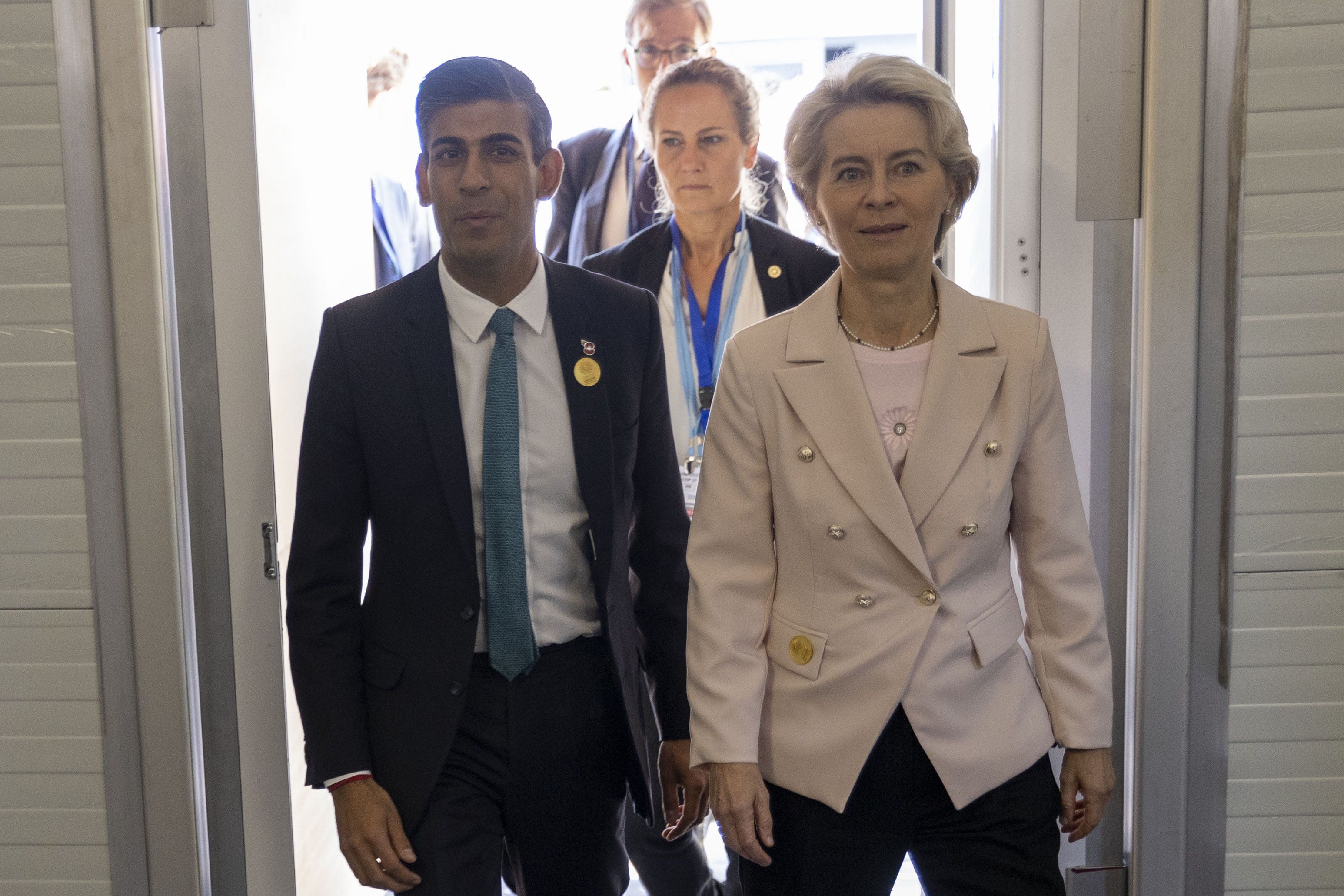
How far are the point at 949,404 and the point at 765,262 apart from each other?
62.2 inches

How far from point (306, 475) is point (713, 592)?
69 centimetres

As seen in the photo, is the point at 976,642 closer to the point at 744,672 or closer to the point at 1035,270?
the point at 744,672

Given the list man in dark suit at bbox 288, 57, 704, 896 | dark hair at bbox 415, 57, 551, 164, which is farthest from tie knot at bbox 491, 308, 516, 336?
dark hair at bbox 415, 57, 551, 164

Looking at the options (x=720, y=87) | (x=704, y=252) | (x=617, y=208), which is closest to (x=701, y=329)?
(x=704, y=252)

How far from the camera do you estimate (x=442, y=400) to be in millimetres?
1875

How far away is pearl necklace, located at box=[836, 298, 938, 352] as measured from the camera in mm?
1787

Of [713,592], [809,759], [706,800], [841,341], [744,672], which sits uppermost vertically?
[841,341]

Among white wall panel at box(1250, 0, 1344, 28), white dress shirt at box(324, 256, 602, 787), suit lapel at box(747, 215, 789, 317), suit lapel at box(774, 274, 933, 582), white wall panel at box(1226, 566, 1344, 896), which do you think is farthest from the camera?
suit lapel at box(747, 215, 789, 317)

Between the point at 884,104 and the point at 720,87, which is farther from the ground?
the point at 720,87

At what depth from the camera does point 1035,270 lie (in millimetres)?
2529

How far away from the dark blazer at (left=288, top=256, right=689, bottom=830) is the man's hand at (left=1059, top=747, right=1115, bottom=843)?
705 mm

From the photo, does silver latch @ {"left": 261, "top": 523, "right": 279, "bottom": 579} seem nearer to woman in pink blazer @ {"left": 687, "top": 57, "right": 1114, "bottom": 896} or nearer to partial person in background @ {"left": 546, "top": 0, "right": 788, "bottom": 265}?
woman in pink blazer @ {"left": 687, "top": 57, "right": 1114, "bottom": 896}

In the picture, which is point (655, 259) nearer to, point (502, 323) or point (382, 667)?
point (502, 323)

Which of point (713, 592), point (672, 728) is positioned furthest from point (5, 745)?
point (713, 592)
